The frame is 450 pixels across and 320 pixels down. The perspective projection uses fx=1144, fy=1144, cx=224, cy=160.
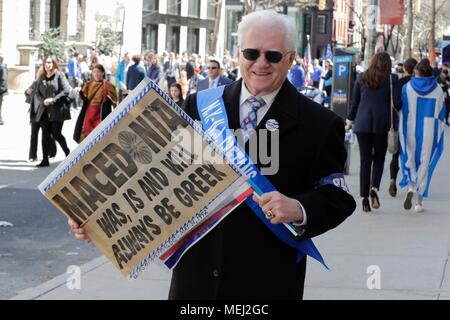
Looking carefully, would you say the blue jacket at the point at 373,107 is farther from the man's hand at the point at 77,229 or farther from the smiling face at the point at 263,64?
the man's hand at the point at 77,229

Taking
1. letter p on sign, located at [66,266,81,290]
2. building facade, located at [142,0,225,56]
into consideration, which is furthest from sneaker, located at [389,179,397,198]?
building facade, located at [142,0,225,56]

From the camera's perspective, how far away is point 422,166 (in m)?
13.7

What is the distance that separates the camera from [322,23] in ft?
324

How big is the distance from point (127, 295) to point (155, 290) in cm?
26

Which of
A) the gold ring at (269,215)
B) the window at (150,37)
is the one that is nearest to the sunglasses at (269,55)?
the gold ring at (269,215)

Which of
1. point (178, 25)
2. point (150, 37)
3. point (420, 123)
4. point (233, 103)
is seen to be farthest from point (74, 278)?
point (178, 25)

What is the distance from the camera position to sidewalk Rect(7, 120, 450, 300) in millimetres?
8094

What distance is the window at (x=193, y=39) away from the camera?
229ft

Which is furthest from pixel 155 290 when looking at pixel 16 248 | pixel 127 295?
pixel 16 248

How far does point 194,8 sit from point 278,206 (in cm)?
6727

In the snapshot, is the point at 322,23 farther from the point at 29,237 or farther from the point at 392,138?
the point at 29,237

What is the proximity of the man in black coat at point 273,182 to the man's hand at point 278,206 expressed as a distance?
188mm
